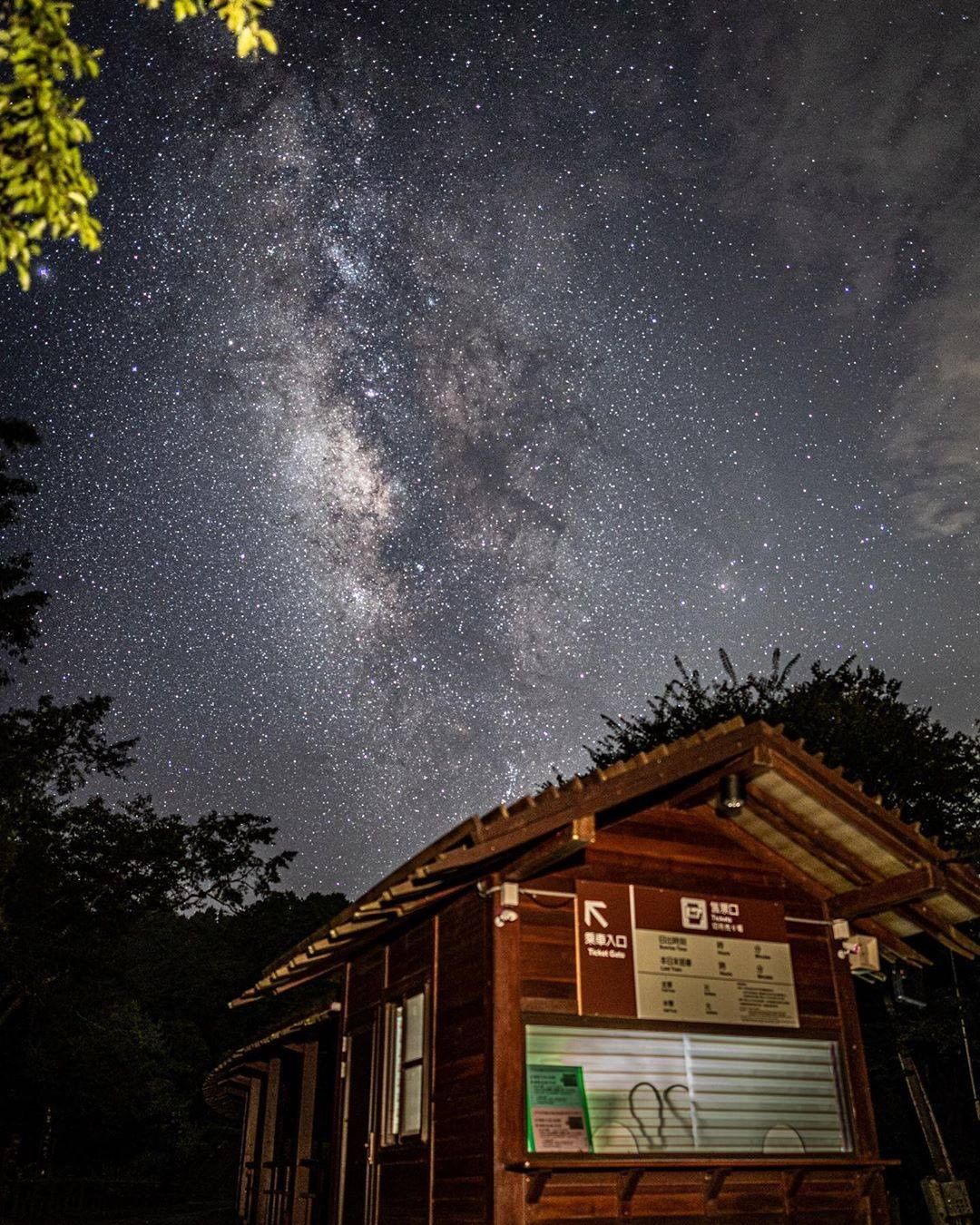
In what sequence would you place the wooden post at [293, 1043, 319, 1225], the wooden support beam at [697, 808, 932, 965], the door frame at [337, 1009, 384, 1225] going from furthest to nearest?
the wooden post at [293, 1043, 319, 1225]
the door frame at [337, 1009, 384, 1225]
the wooden support beam at [697, 808, 932, 965]

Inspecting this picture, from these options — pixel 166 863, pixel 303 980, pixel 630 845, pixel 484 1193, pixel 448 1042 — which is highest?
pixel 166 863

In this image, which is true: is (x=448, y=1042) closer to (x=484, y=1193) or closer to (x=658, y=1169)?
(x=484, y=1193)

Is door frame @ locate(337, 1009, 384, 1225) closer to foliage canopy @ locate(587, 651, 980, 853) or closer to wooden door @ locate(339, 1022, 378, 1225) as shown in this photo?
wooden door @ locate(339, 1022, 378, 1225)

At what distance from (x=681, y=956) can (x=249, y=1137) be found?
16.2 m

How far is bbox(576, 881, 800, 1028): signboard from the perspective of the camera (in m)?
8.53

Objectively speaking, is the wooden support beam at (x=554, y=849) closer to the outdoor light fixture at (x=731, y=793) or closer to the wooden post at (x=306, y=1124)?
the outdoor light fixture at (x=731, y=793)

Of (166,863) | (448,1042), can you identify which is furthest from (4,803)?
(448,1042)

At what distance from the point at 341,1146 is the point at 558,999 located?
4425mm

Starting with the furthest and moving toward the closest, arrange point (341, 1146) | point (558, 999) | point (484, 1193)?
point (341, 1146)
point (558, 999)
point (484, 1193)

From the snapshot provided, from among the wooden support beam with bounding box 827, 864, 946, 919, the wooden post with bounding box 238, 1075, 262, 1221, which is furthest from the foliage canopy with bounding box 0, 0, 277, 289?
the wooden post with bounding box 238, 1075, 262, 1221

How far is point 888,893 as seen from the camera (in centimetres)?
920

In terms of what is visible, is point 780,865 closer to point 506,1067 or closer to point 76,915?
point 506,1067

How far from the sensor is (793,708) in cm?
2097

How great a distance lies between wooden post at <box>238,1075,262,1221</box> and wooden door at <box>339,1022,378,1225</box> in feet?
31.2
